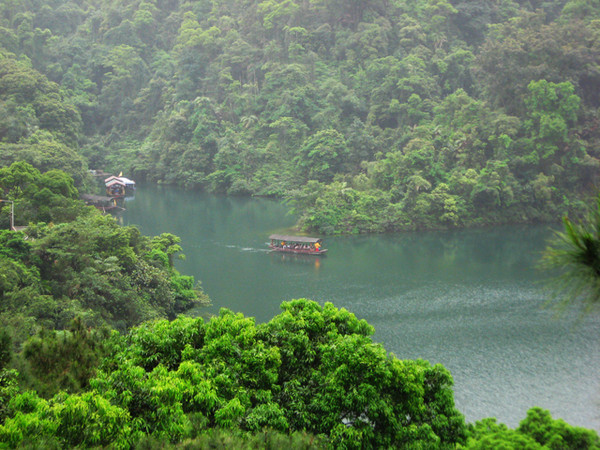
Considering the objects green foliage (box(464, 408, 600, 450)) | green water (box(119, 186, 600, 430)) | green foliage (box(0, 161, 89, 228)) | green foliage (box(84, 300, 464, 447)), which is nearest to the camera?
green foliage (box(464, 408, 600, 450))

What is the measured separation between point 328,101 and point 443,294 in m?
27.8

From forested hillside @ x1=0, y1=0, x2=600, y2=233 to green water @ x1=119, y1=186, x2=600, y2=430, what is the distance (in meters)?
3.82

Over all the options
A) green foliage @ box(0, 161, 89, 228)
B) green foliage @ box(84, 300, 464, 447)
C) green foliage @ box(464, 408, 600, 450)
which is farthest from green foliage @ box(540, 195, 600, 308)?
green foliage @ box(0, 161, 89, 228)

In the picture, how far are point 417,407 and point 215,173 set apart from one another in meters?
39.4

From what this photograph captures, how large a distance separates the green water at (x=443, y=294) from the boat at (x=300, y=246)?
51 cm

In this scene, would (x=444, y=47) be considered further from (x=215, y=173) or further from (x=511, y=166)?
(x=215, y=173)

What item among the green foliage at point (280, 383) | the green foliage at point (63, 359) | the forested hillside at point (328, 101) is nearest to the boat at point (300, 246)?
the forested hillside at point (328, 101)

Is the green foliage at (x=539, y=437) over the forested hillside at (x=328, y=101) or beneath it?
beneath

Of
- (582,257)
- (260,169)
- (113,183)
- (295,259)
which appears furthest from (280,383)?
(260,169)

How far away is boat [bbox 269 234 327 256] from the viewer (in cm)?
2898

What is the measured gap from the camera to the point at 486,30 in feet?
165

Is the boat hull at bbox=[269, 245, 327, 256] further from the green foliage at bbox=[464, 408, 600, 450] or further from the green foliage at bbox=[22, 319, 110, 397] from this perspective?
the green foliage at bbox=[464, 408, 600, 450]

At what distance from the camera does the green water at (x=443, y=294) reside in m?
15.5

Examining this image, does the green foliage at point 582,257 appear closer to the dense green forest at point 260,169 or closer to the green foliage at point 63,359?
the dense green forest at point 260,169
